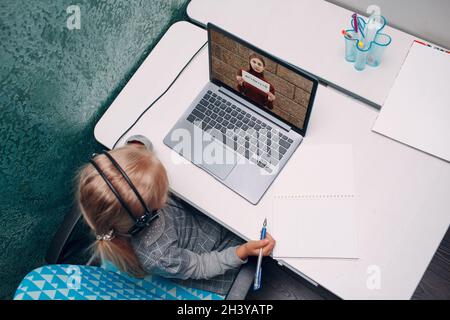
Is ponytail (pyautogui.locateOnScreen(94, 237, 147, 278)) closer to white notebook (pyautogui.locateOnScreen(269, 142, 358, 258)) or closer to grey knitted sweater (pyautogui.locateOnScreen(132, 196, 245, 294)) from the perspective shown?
grey knitted sweater (pyautogui.locateOnScreen(132, 196, 245, 294))

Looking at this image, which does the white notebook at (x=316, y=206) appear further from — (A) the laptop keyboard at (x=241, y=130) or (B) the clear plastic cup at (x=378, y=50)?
(B) the clear plastic cup at (x=378, y=50)

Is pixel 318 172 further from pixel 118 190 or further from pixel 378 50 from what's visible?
pixel 118 190

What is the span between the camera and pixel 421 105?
113cm

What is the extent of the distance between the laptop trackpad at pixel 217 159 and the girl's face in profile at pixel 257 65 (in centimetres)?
24

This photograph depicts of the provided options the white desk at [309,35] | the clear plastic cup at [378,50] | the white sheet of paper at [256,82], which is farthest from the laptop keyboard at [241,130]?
the clear plastic cup at [378,50]

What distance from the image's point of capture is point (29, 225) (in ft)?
4.13

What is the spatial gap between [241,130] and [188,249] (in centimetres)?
35

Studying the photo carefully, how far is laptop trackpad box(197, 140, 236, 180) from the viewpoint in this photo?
3.73ft

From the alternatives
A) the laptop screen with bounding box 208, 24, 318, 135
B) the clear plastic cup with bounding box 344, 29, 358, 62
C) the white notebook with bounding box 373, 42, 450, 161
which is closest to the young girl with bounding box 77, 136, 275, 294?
the laptop screen with bounding box 208, 24, 318, 135

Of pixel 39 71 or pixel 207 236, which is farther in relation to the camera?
pixel 207 236

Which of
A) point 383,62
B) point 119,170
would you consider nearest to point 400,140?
point 383,62

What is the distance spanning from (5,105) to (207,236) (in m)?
0.62

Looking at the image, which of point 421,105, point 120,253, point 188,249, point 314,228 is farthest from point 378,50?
point 120,253
